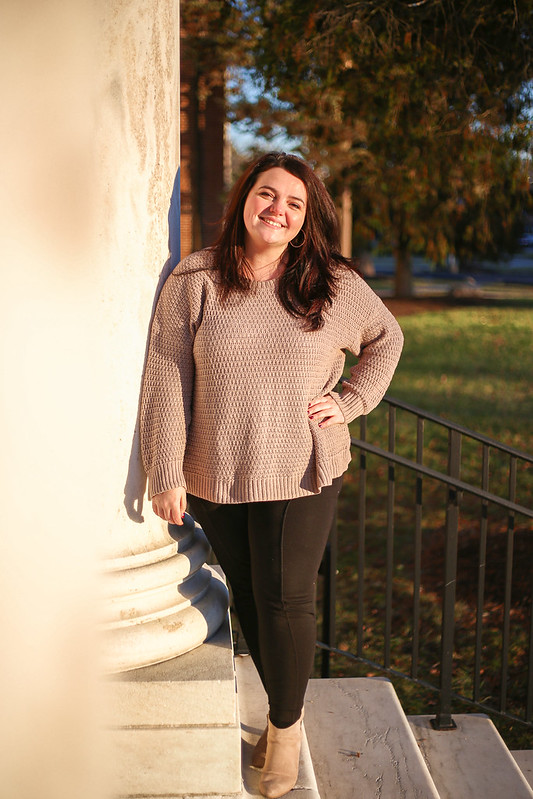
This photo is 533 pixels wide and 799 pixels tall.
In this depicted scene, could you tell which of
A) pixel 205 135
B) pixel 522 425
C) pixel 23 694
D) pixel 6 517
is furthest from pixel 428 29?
pixel 205 135

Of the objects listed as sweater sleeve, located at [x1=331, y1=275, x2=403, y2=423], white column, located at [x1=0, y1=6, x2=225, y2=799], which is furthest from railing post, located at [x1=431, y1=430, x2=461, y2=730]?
white column, located at [x1=0, y1=6, x2=225, y2=799]

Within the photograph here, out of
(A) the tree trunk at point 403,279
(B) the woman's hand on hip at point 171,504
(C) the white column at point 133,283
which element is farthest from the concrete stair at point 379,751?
(A) the tree trunk at point 403,279

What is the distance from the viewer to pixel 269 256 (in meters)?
2.48

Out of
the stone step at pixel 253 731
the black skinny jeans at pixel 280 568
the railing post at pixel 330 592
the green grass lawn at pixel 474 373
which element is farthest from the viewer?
the green grass lawn at pixel 474 373

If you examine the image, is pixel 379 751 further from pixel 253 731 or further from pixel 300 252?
pixel 300 252

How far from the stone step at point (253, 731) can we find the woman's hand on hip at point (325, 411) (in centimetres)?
111

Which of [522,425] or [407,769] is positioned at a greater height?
[407,769]

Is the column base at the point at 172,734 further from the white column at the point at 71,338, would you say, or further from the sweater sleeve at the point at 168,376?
the sweater sleeve at the point at 168,376

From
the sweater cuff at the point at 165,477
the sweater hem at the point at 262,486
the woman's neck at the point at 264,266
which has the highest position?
the woman's neck at the point at 264,266

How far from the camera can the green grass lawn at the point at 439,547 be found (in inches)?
181

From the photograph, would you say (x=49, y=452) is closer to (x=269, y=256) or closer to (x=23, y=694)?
(x=23, y=694)

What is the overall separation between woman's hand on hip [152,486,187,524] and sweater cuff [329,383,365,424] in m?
0.55

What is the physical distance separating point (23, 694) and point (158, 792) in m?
0.51

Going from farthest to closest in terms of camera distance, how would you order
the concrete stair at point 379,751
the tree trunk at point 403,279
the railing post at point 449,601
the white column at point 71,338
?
1. the tree trunk at point 403,279
2. the railing post at point 449,601
3. the concrete stair at point 379,751
4. the white column at point 71,338
